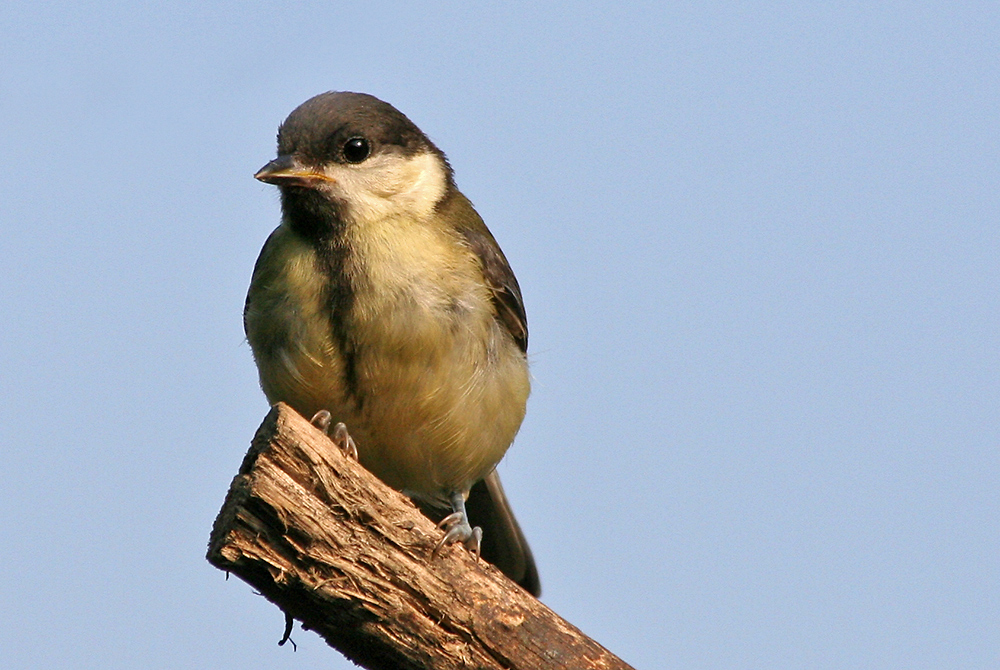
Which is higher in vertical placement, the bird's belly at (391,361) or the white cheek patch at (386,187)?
the white cheek patch at (386,187)

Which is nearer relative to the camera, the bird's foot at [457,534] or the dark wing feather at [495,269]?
the bird's foot at [457,534]

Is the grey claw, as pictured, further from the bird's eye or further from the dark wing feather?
the bird's eye

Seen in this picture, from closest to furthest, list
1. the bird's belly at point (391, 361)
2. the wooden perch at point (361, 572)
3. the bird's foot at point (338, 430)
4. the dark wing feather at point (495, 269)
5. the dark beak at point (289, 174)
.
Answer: the wooden perch at point (361, 572), the bird's foot at point (338, 430), the bird's belly at point (391, 361), the dark beak at point (289, 174), the dark wing feather at point (495, 269)

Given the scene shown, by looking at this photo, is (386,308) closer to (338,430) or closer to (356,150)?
(338,430)

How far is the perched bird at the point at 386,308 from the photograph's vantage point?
612 centimetres

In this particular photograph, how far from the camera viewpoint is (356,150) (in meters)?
6.61

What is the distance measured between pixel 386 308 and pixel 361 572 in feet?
5.80

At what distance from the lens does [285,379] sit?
20.3 feet

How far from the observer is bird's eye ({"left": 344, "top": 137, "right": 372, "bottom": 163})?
21.6ft

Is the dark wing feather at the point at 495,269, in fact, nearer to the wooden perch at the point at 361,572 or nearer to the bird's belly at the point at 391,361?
the bird's belly at the point at 391,361

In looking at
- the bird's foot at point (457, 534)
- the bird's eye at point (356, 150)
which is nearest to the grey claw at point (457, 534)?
the bird's foot at point (457, 534)

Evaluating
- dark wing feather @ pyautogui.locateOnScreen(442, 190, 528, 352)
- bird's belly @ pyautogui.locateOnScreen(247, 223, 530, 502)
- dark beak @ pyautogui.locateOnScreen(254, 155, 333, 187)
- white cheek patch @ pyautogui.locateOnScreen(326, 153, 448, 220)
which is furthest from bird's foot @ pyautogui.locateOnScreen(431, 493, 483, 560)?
dark beak @ pyautogui.locateOnScreen(254, 155, 333, 187)

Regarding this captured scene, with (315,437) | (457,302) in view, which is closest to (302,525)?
(315,437)

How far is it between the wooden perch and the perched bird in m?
0.79
